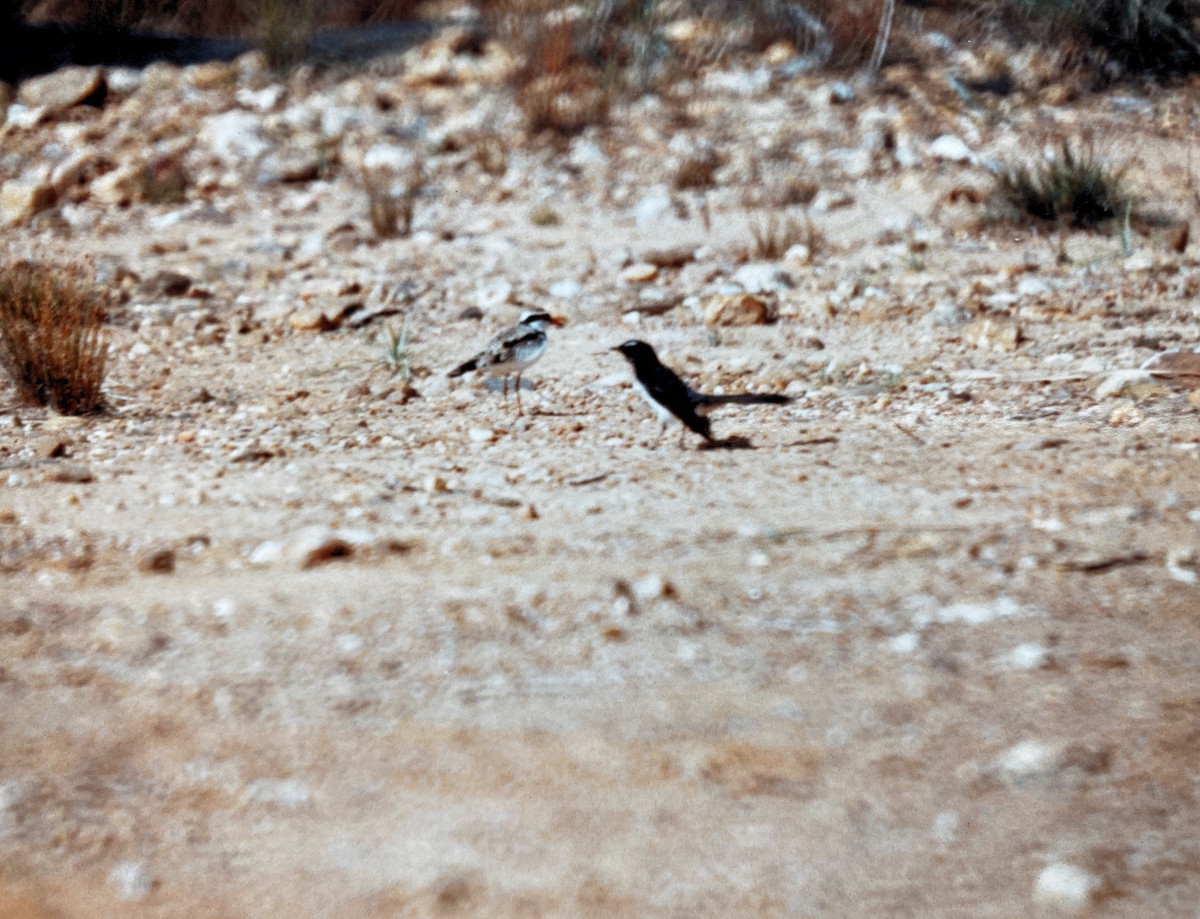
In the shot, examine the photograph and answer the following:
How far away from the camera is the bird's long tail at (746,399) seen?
4.87 m

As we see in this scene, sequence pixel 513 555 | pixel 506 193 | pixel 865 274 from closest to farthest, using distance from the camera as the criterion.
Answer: pixel 513 555, pixel 865 274, pixel 506 193

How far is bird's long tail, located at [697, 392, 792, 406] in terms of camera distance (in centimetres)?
487

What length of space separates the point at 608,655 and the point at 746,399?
82.8 inches

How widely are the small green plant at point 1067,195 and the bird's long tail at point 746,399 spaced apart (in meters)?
3.06

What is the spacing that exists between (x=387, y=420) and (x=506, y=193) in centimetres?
443

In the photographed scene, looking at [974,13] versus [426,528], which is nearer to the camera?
[426,528]

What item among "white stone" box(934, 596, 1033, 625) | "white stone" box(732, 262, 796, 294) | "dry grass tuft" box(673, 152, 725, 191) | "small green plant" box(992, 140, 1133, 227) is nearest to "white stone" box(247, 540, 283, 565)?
"white stone" box(934, 596, 1033, 625)

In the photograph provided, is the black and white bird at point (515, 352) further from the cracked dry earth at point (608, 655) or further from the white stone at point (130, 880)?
the white stone at point (130, 880)

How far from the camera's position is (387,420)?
502cm

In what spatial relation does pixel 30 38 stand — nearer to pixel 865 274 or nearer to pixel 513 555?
pixel 865 274

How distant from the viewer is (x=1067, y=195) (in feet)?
24.5

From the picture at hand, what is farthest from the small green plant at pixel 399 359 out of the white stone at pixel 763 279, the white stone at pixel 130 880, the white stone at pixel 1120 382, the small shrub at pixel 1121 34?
the small shrub at pixel 1121 34

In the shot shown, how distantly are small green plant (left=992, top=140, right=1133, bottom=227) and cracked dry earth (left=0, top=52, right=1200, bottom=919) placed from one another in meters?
2.45

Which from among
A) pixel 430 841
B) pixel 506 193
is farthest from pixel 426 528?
pixel 506 193
